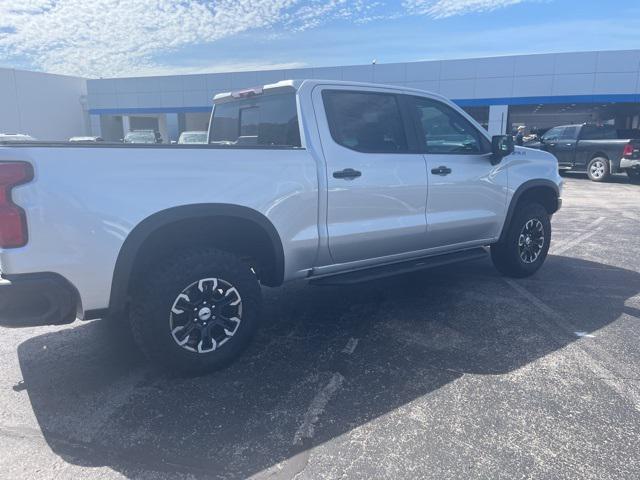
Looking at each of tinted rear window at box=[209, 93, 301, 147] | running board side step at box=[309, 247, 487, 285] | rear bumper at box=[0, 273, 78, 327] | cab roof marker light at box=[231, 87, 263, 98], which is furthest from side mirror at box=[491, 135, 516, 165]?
rear bumper at box=[0, 273, 78, 327]

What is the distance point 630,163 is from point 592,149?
5.40 feet

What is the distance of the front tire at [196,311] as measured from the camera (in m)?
3.09

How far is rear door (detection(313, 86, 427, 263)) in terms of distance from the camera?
3861 millimetres

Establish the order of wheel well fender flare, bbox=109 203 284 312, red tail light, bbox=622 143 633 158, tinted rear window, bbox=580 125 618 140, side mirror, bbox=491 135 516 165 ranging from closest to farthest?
wheel well fender flare, bbox=109 203 284 312
side mirror, bbox=491 135 516 165
red tail light, bbox=622 143 633 158
tinted rear window, bbox=580 125 618 140

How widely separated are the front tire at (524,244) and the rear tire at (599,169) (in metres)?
13.2

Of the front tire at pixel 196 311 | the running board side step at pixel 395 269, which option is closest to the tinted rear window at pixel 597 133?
the running board side step at pixel 395 269

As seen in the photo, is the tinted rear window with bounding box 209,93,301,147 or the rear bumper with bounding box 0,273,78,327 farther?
the tinted rear window with bounding box 209,93,301,147

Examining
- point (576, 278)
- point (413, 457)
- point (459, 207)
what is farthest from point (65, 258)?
point (576, 278)

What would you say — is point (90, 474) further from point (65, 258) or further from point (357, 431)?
point (357, 431)

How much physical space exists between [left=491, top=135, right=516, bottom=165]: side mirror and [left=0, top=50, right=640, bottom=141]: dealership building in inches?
703

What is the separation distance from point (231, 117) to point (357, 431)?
10.8 ft

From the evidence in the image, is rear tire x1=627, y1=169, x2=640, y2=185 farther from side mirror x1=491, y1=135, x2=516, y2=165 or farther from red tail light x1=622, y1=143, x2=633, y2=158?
side mirror x1=491, y1=135, x2=516, y2=165

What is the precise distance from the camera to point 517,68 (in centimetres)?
2633

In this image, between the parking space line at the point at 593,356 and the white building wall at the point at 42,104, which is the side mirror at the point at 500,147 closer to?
the parking space line at the point at 593,356
